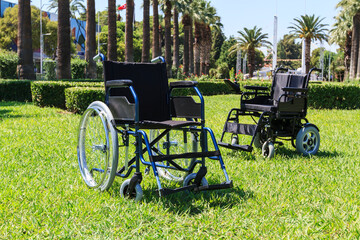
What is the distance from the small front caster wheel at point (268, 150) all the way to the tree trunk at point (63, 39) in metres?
12.2

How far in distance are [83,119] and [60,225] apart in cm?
138

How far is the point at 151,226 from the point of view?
3213 millimetres

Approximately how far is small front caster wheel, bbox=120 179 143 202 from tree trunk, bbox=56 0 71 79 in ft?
44.2

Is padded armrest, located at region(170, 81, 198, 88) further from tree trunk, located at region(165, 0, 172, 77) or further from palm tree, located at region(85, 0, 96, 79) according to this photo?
tree trunk, located at region(165, 0, 172, 77)

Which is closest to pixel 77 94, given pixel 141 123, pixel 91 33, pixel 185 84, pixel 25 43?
pixel 185 84

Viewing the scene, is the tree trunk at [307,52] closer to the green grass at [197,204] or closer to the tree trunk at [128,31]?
the tree trunk at [128,31]

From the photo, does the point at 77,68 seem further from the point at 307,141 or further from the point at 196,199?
the point at 196,199

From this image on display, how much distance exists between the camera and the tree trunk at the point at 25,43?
58.5 feet

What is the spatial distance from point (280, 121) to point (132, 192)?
3259mm

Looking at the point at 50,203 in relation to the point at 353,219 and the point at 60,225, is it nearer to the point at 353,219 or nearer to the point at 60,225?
the point at 60,225

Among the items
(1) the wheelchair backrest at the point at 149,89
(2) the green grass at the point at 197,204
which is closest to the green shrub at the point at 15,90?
(2) the green grass at the point at 197,204

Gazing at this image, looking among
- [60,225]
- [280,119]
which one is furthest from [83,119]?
[280,119]

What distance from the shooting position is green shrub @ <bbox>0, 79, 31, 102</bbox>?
1686 cm

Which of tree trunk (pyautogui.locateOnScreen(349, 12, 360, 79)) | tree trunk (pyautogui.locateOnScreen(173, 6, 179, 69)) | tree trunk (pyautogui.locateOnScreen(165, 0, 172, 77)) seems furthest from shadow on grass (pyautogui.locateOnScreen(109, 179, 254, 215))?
tree trunk (pyautogui.locateOnScreen(349, 12, 360, 79))
